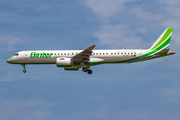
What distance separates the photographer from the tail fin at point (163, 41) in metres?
56.5

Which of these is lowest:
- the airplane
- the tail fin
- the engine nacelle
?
the engine nacelle

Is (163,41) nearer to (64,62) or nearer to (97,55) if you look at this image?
(97,55)

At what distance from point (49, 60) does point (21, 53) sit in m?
5.97

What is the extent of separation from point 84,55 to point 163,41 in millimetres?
14584

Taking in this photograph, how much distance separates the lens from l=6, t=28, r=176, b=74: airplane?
55.3m

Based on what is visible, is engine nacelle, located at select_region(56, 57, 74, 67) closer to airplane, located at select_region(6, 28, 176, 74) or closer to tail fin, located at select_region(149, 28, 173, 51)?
airplane, located at select_region(6, 28, 176, 74)

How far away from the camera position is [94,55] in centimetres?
5659

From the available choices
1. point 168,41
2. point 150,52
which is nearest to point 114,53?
point 150,52

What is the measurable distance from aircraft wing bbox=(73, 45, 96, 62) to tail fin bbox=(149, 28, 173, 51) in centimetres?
1114

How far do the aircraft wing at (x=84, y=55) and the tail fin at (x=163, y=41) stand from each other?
11142 mm

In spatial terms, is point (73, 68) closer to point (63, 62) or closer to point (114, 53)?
point (63, 62)

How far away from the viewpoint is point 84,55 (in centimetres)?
5556

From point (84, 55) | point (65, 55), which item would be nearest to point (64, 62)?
point (65, 55)

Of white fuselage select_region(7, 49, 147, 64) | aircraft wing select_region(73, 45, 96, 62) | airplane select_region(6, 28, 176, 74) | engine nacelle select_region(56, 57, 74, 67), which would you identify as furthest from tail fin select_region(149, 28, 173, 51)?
engine nacelle select_region(56, 57, 74, 67)
